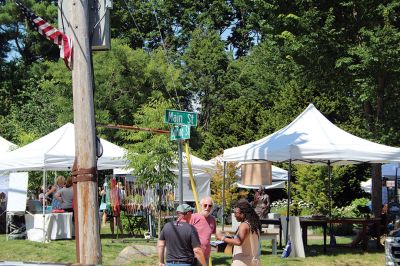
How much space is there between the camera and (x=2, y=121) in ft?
115

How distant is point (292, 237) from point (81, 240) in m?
7.63

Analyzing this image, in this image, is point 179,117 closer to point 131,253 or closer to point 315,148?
point 131,253

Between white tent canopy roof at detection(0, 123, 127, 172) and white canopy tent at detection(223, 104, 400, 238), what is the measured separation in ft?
13.6

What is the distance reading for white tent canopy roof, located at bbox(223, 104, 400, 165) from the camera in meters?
14.7

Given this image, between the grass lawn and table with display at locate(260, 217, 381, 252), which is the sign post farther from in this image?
table with display at locate(260, 217, 381, 252)

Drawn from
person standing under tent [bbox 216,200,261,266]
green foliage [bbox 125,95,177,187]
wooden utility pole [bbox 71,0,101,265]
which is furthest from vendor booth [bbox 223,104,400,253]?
wooden utility pole [bbox 71,0,101,265]

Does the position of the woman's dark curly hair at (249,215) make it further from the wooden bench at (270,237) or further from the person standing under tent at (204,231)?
the wooden bench at (270,237)

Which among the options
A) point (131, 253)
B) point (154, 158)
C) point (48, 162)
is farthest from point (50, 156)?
point (131, 253)

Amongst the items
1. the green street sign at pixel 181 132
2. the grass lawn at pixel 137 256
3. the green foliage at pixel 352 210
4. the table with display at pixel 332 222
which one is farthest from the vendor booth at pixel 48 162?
the green foliage at pixel 352 210

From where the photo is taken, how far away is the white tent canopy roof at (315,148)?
48.2ft

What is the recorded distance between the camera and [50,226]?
16672 mm

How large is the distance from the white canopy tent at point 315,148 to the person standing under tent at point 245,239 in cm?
637

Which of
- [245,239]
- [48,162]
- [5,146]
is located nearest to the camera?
[245,239]

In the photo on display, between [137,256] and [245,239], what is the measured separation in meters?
5.15
